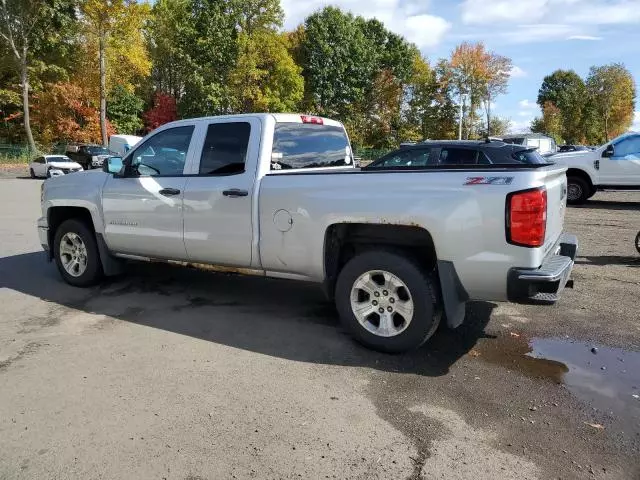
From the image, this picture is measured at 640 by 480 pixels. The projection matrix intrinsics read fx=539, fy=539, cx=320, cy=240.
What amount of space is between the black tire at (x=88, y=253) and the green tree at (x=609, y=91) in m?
69.0

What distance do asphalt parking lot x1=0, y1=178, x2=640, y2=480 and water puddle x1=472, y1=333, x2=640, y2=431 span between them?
0.06 feet

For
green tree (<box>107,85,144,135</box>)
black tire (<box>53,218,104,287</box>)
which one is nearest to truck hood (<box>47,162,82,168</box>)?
green tree (<box>107,85,144,135</box>)

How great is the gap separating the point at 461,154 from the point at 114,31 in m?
35.4

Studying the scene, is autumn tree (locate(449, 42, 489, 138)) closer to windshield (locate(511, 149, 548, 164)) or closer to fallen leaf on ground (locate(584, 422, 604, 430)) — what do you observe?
windshield (locate(511, 149, 548, 164))

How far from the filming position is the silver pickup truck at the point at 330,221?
152 inches

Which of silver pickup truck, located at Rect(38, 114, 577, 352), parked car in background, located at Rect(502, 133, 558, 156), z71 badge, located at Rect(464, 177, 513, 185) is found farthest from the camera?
parked car in background, located at Rect(502, 133, 558, 156)

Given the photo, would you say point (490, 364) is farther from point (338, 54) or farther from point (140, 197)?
point (338, 54)

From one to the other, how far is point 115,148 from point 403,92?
35.7 m

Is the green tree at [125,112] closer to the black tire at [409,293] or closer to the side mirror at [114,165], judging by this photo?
the side mirror at [114,165]

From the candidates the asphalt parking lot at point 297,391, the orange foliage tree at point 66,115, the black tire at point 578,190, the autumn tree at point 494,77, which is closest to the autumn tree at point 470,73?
the autumn tree at point 494,77

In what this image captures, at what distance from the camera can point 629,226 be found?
37.1ft

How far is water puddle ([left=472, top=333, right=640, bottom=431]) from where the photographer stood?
12.0ft

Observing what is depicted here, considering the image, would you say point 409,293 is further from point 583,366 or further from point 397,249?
point 583,366

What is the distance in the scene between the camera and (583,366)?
4242 mm
